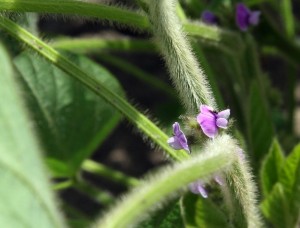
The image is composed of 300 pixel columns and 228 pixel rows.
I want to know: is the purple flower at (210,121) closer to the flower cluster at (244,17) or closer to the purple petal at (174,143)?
the purple petal at (174,143)

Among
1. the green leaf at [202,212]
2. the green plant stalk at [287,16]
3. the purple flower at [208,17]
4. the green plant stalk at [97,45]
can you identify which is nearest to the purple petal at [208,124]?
the green leaf at [202,212]

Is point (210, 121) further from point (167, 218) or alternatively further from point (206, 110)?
point (167, 218)

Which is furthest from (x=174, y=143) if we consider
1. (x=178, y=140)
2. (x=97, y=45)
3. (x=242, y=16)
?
(x=97, y=45)

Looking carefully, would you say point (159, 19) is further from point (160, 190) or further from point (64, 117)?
point (64, 117)

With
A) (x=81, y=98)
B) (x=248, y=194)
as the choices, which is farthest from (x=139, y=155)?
(x=248, y=194)

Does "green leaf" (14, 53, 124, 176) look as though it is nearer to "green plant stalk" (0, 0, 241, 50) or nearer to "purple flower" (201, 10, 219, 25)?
"purple flower" (201, 10, 219, 25)

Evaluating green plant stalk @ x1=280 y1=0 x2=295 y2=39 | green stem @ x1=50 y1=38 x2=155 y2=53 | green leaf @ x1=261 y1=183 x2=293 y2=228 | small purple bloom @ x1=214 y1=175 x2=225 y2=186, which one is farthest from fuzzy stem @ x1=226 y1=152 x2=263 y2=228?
green plant stalk @ x1=280 y1=0 x2=295 y2=39

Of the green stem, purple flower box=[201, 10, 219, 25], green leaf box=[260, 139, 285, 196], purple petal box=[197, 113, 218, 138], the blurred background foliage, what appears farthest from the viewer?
the green stem
